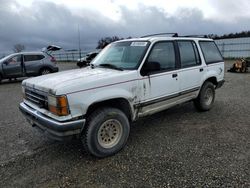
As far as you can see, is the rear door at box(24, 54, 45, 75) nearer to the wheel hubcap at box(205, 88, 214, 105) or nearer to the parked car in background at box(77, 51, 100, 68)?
the parked car in background at box(77, 51, 100, 68)

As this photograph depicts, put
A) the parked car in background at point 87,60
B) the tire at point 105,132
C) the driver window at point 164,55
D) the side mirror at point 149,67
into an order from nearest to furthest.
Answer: the tire at point 105,132
the side mirror at point 149,67
the driver window at point 164,55
the parked car in background at point 87,60

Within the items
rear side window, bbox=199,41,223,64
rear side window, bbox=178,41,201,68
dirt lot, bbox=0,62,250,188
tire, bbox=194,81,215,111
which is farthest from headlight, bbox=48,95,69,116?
rear side window, bbox=199,41,223,64

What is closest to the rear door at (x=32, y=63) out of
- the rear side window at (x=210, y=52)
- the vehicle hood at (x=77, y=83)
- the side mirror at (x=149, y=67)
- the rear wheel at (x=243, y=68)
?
the vehicle hood at (x=77, y=83)

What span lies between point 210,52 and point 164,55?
1.89m

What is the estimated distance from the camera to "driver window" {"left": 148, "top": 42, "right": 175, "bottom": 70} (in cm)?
406

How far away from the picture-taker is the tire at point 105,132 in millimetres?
3240

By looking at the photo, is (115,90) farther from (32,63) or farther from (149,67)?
(32,63)

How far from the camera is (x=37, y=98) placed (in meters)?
3.47

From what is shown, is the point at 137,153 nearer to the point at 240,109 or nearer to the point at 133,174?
the point at 133,174

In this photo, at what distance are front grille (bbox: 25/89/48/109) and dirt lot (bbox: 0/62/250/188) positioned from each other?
2.87 feet

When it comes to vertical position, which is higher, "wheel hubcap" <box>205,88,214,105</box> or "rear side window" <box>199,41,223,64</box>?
"rear side window" <box>199,41,223,64</box>

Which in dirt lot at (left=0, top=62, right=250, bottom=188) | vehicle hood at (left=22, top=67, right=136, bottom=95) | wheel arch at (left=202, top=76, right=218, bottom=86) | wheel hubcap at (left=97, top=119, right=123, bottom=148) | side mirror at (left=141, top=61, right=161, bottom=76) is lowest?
dirt lot at (left=0, top=62, right=250, bottom=188)

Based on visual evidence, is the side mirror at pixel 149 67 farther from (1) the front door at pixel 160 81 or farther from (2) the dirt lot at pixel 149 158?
(2) the dirt lot at pixel 149 158

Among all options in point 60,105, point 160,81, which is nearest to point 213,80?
point 160,81
